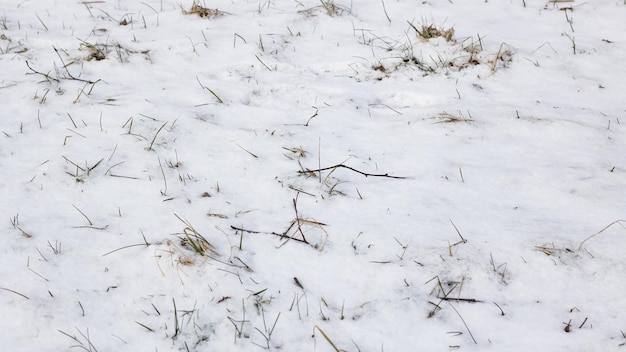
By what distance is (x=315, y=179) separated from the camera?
301cm

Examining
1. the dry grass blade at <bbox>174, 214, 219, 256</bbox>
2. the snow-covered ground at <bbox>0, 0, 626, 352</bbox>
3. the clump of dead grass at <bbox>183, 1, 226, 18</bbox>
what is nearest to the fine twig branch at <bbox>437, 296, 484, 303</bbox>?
the snow-covered ground at <bbox>0, 0, 626, 352</bbox>

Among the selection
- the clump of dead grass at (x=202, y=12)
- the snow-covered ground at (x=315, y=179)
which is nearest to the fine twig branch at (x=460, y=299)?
the snow-covered ground at (x=315, y=179)

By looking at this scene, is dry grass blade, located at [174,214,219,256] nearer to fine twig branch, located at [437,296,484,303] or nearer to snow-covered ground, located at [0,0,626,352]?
snow-covered ground, located at [0,0,626,352]

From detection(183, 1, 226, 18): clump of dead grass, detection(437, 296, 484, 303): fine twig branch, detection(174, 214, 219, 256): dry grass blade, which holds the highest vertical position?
detection(183, 1, 226, 18): clump of dead grass

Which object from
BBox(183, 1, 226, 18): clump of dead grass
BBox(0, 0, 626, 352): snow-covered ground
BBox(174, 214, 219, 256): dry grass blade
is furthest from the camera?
BBox(183, 1, 226, 18): clump of dead grass

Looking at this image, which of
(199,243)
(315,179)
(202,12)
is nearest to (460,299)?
(315,179)

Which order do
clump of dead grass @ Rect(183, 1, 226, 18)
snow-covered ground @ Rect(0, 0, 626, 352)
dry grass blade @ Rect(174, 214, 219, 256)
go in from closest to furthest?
snow-covered ground @ Rect(0, 0, 626, 352), dry grass blade @ Rect(174, 214, 219, 256), clump of dead grass @ Rect(183, 1, 226, 18)

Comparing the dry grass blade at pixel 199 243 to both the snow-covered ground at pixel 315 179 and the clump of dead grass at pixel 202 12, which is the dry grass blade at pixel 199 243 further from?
the clump of dead grass at pixel 202 12

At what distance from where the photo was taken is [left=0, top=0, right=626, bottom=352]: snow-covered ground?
2.26 meters

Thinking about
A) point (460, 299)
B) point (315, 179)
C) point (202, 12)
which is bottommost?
point (460, 299)

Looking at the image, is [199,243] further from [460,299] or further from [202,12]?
[202,12]

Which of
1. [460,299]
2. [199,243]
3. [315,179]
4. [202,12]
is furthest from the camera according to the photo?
[202,12]

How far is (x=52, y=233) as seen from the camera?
8.57 feet

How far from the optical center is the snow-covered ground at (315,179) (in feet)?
7.41
